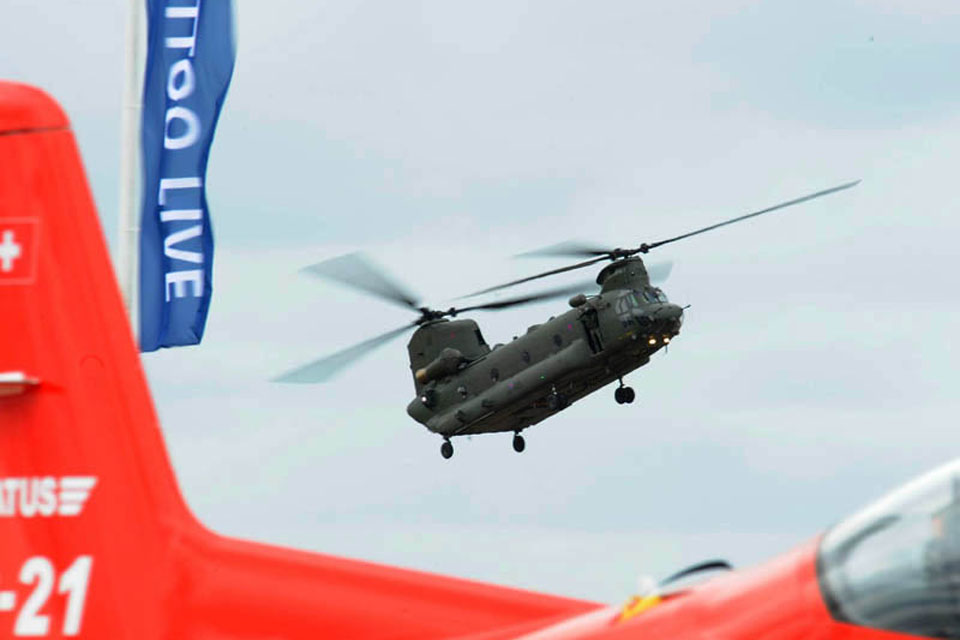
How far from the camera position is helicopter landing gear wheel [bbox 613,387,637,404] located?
141 ft

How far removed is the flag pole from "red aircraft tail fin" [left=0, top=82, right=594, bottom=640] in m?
7.69

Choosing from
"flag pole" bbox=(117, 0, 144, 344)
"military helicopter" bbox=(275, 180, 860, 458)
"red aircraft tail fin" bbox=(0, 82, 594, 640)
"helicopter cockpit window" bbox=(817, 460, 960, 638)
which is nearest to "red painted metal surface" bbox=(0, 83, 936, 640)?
"red aircraft tail fin" bbox=(0, 82, 594, 640)

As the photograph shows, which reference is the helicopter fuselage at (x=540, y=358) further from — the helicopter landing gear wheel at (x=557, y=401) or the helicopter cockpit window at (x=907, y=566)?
the helicopter cockpit window at (x=907, y=566)

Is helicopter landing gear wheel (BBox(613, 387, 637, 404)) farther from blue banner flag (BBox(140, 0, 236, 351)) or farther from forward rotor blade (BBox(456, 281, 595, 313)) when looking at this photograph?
blue banner flag (BBox(140, 0, 236, 351))

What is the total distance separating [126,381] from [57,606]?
3.08ft

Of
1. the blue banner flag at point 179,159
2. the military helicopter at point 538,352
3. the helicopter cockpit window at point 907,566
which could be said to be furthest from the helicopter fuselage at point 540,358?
the helicopter cockpit window at point 907,566

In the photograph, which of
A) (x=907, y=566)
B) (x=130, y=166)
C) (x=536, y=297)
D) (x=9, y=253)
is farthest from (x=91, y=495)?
(x=536, y=297)

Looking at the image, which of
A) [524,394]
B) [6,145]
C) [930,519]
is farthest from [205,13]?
[524,394]

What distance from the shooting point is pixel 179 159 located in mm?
17359

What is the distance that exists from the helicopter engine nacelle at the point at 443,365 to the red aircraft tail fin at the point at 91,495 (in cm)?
3628

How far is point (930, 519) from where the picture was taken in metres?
5.02

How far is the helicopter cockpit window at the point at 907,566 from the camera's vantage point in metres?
4.96

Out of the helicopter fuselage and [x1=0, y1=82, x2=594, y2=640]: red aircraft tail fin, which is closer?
[x1=0, y1=82, x2=594, y2=640]: red aircraft tail fin

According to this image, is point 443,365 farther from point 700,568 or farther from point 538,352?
point 700,568
